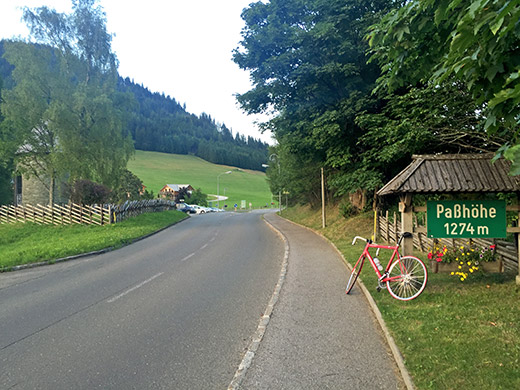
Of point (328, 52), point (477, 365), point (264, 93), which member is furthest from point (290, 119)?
point (477, 365)

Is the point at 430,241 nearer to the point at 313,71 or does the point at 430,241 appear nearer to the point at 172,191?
the point at 313,71

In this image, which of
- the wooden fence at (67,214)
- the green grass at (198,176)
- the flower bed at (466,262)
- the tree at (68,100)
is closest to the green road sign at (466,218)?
the flower bed at (466,262)

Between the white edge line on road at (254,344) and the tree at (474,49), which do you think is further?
the white edge line on road at (254,344)

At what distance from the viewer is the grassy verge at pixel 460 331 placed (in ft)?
12.9

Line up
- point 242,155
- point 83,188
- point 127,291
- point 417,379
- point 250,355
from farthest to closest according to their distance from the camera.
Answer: point 242,155 → point 83,188 → point 127,291 → point 250,355 → point 417,379

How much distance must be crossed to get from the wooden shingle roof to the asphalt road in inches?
150

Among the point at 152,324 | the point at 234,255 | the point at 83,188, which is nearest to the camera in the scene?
the point at 152,324

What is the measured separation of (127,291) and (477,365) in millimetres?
6954

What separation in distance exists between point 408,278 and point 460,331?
1.92 m

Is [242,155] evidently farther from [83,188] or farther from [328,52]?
[328,52]

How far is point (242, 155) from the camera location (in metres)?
159

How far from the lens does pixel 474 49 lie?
14.9ft

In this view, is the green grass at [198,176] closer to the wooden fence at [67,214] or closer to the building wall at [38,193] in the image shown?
the building wall at [38,193]

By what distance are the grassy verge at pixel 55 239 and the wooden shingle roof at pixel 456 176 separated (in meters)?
12.5
